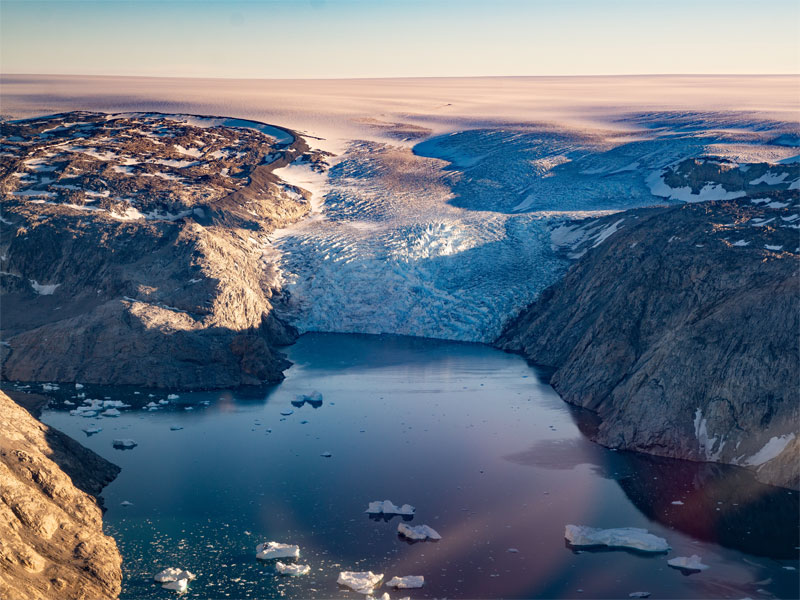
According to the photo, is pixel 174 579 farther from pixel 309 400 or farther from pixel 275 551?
pixel 309 400

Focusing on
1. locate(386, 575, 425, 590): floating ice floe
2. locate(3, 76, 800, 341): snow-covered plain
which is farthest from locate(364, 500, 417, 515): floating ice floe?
locate(3, 76, 800, 341): snow-covered plain

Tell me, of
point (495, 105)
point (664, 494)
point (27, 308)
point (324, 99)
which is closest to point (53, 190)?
point (27, 308)

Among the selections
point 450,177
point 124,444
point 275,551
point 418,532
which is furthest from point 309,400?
point 450,177

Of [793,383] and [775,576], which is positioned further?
[793,383]

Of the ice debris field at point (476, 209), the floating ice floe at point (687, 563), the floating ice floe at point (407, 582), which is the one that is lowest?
the floating ice floe at point (407, 582)

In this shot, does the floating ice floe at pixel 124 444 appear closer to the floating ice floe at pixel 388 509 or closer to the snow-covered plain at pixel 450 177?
the floating ice floe at pixel 388 509

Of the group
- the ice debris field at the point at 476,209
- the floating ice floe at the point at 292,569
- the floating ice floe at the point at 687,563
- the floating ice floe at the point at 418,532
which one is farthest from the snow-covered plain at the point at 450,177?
the floating ice floe at the point at 292,569

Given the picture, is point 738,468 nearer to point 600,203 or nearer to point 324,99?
point 600,203
